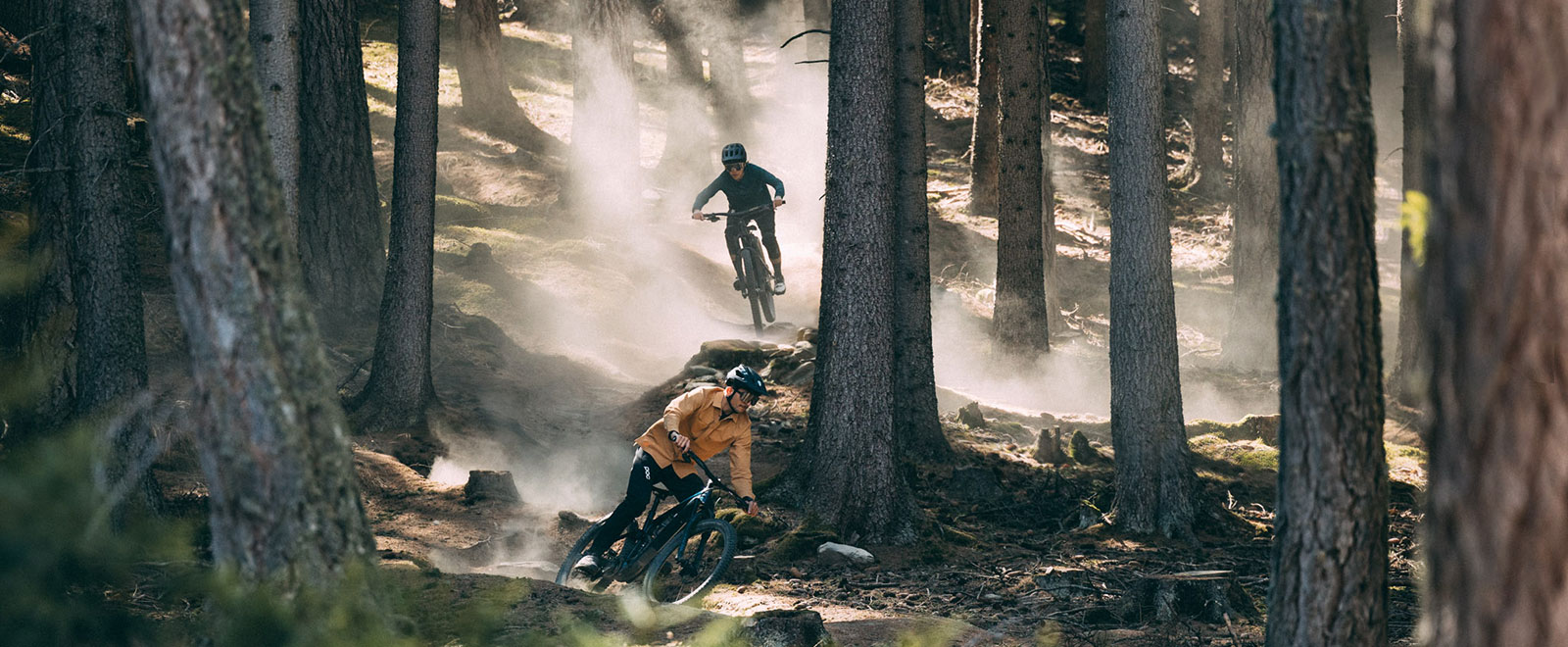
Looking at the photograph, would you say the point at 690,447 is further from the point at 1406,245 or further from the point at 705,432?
the point at 1406,245

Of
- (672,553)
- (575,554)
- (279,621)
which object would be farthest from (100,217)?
(279,621)

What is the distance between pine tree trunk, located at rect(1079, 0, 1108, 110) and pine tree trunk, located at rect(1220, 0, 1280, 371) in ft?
29.0

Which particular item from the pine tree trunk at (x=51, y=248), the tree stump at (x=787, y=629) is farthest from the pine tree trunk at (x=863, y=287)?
the pine tree trunk at (x=51, y=248)

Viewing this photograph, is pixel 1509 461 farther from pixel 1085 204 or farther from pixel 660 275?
pixel 1085 204

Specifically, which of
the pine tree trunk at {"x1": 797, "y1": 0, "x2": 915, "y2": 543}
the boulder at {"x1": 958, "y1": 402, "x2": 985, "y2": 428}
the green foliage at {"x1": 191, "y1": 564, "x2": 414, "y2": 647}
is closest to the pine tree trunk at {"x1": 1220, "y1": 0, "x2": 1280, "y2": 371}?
the boulder at {"x1": 958, "y1": 402, "x2": 985, "y2": 428}

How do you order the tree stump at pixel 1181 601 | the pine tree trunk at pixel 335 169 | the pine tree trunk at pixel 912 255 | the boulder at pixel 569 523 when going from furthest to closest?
the pine tree trunk at pixel 335 169 < the pine tree trunk at pixel 912 255 < the boulder at pixel 569 523 < the tree stump at pixel 1181 601

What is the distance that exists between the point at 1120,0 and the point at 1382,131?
20.3 meters

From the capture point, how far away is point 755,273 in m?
15.8

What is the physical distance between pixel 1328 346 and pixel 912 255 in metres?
6.82

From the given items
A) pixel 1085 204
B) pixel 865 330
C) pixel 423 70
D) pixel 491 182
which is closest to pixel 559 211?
pixel 491 182

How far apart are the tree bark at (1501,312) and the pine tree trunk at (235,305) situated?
3.56m

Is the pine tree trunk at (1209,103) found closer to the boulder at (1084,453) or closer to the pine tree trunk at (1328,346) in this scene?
the boulder at (1084,453)

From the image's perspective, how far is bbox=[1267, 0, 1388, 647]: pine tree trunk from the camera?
451 centimetres

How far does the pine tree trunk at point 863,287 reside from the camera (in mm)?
9617
